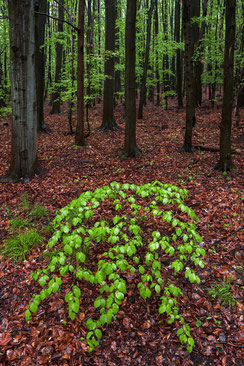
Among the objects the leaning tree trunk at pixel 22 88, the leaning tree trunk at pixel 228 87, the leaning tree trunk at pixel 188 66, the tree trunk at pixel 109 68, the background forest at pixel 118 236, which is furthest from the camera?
the tree trunk at pixel 109 68

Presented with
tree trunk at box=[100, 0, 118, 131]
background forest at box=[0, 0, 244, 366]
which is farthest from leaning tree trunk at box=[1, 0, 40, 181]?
tree trunk at box=[100, 0, 118, 131]

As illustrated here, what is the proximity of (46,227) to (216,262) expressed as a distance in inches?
133

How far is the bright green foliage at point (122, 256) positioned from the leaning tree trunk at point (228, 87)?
9.71ft

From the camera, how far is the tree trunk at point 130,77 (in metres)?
7.68

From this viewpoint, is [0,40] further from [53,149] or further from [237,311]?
[237,311]

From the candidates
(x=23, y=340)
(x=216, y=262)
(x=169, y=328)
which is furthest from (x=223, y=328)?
(x=23, y=340)

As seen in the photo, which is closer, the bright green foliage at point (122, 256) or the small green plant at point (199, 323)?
the bright green foliage at point (122, 256)

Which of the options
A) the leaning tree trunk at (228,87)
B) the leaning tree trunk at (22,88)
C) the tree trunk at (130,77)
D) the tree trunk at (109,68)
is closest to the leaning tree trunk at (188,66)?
the tree trunk at (130,77)

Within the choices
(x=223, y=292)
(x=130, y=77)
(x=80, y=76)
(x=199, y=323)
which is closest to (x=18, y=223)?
(x=199, y=323)

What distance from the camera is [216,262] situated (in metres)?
4.01

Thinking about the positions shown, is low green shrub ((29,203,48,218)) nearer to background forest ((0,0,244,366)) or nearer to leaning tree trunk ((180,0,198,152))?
background forest ((0,0,244,366))

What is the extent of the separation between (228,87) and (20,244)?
6.71m

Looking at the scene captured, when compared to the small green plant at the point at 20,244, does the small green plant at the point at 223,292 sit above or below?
below

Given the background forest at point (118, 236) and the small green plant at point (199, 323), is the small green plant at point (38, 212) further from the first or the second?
the small green plant at point (199, 323)
